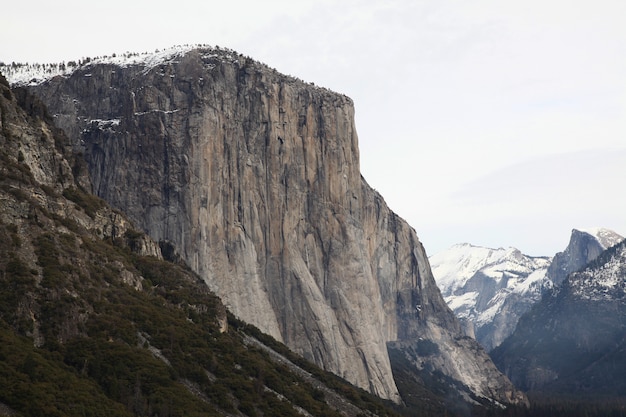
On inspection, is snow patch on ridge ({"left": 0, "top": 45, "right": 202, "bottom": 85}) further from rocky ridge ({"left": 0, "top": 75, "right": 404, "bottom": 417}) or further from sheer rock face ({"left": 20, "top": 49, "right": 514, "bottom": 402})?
rocky ridge ({"left": 0, "top": 75, "right": 404, "bottom": 417})

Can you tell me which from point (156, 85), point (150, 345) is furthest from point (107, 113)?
point (150, 345)

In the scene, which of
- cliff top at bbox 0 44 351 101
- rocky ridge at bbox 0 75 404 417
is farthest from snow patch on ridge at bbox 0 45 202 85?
rocky ridge at bbox 0 75 404 417

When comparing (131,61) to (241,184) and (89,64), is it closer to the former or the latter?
(89,64)

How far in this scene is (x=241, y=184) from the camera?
180000mm

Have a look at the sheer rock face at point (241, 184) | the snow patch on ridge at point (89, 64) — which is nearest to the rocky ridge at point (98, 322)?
the sheer rock face at point (241, 184)

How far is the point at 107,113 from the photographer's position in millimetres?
183250

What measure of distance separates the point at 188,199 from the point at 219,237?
8.76 meters

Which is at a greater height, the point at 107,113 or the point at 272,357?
the point at 107,113

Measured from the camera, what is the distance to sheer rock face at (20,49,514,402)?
173 metres

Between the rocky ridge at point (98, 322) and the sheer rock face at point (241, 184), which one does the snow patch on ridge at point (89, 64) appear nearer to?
the sheer rock face at point (241, 184)

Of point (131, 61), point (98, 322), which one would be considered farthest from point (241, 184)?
point (98, 322)

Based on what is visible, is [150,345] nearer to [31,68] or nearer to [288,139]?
[288,139]

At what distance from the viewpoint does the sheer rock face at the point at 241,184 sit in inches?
6801

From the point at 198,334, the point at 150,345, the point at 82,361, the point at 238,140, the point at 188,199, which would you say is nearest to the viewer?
the point at 82,361
